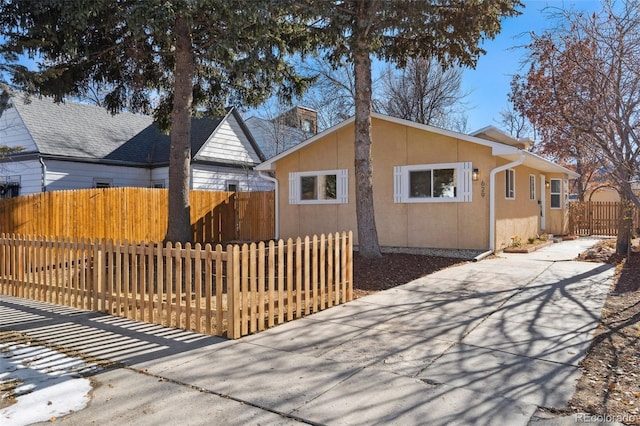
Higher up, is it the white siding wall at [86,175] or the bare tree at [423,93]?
the bare tree at [423,93]

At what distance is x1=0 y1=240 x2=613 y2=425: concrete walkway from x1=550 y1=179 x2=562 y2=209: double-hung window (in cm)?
1317

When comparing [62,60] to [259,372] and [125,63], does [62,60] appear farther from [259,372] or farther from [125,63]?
[259,372]

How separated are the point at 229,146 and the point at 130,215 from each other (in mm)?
7489

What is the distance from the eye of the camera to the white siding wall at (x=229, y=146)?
1934cm

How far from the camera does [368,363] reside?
4309 millimetres

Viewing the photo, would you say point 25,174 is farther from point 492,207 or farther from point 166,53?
point 492,207

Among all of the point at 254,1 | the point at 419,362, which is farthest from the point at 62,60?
the point at 419,362

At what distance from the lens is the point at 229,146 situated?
66.8 ft

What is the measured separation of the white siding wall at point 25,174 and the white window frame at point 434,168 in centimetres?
1189

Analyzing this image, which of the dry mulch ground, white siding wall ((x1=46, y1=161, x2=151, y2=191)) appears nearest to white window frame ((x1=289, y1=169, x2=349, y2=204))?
the dry mulch ground

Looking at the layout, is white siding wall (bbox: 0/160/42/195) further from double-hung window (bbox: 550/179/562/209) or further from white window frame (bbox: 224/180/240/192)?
double-hung window (bbox: 550/179/562/209)

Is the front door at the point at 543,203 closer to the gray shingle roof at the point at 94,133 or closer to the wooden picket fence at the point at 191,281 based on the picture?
the wooden picket fence at the point at 191,281

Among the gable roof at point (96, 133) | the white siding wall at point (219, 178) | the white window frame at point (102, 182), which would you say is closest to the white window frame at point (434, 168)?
the gable roof at point (96, 133)

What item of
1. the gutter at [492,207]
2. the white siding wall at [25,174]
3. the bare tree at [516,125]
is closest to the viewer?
the gutter at [492,207]
